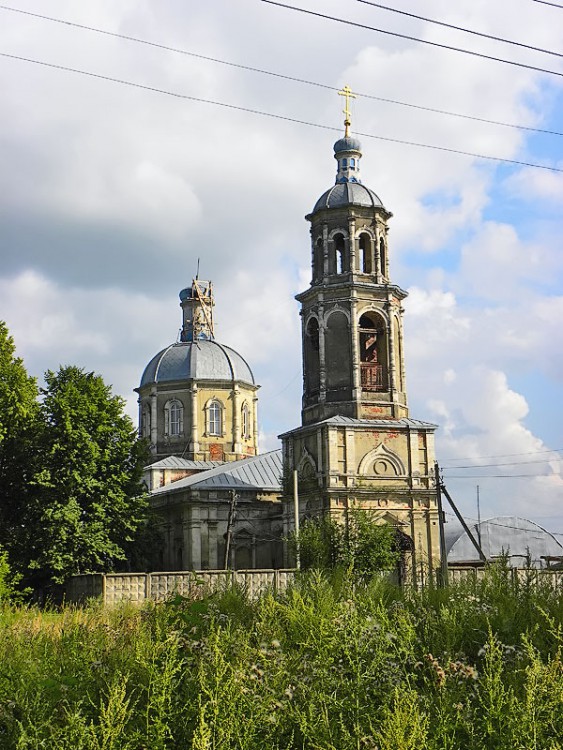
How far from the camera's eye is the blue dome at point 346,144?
40375 mm

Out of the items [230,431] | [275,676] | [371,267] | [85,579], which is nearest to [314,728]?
[275,676]

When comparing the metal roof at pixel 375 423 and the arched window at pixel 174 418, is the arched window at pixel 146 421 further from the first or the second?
the metal roof at pixel 375 423

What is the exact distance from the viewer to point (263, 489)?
4453 cm

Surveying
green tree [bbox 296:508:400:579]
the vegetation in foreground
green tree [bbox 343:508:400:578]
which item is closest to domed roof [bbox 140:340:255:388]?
green tree [bbox 296:508:400:579]

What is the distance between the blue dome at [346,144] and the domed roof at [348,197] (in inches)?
63.7

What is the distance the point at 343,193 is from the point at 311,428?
9.94m

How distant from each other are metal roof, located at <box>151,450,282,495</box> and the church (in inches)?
4.0

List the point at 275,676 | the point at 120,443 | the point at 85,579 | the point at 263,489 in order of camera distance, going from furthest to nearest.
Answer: the point at 263,489 → the point at 120,443 → the point at 85,579 → the point at 275,676

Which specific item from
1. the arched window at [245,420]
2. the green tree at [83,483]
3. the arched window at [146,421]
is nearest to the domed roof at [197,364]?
the arched window at [146,421]

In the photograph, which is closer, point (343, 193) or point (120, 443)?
point (120, 443)

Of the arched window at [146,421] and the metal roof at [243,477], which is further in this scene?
the arched window at [146,421]

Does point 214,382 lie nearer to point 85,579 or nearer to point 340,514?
point 340,514

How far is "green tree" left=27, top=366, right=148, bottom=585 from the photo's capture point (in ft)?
101

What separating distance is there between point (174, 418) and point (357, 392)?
20.5 meters
